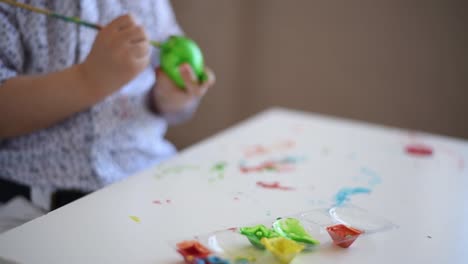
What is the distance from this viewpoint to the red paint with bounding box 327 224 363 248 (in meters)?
0.52

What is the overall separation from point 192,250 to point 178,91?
387 millimetres

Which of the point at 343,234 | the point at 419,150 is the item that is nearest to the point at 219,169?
the point at 343,234

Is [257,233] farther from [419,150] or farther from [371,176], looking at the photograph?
[419,150]

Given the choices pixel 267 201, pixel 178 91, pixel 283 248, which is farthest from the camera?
pixel 178 91

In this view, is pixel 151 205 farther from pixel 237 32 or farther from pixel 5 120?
pixel 237 32

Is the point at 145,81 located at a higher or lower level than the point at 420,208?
higher

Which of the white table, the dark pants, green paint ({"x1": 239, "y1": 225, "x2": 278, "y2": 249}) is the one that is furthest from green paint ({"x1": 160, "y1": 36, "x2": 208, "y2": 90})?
green paint ({"x1": 239, "y1": 225, "x2": 278, "y2": 249})

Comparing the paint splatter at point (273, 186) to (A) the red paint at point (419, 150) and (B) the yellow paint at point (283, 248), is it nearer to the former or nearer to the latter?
(B) the yellow paint at point (283, 248)

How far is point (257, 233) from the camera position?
1.67 feet

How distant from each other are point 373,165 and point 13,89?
517 mm

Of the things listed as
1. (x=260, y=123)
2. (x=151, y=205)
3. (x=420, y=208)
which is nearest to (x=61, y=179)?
(x=151, y=205)

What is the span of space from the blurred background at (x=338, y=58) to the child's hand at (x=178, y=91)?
2.50 ft

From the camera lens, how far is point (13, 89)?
0.66 m

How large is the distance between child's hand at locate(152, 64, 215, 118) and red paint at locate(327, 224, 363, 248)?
0.35m
